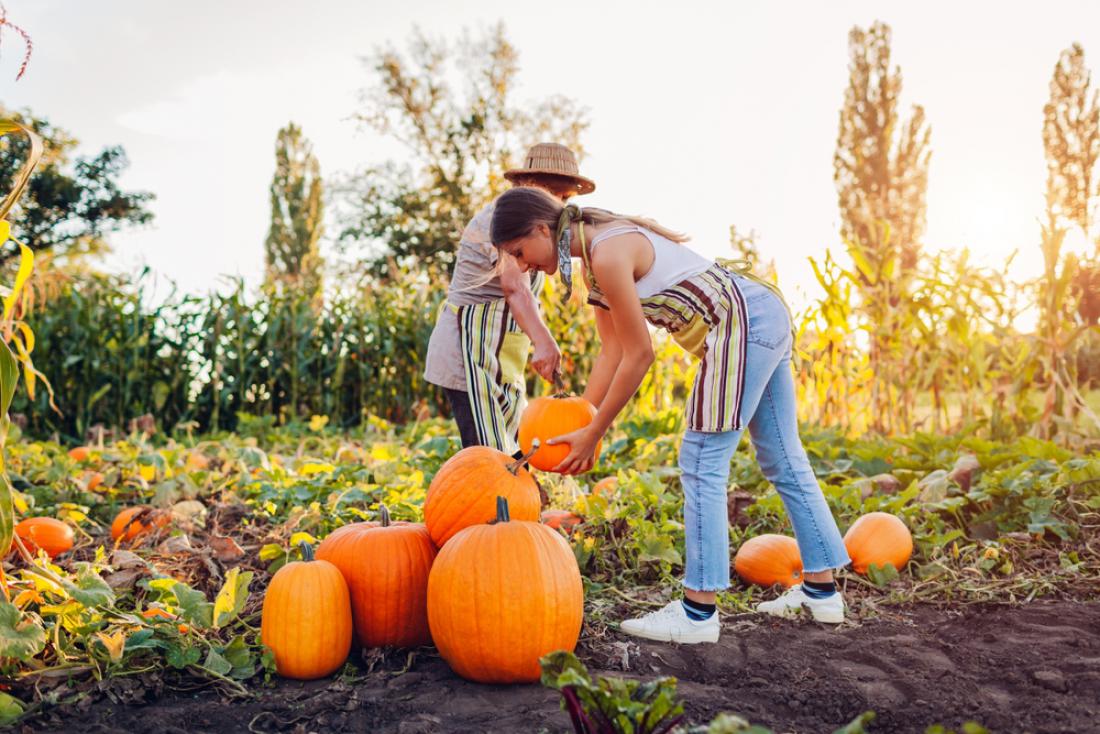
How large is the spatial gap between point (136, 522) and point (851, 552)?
2866 millimetres

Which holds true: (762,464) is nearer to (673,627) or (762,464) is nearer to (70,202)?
(673,627)

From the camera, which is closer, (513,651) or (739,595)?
(513,651)

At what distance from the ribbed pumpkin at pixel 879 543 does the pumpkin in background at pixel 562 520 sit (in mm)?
1034

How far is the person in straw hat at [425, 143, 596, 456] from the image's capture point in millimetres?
3387

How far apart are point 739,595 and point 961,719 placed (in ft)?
3.83

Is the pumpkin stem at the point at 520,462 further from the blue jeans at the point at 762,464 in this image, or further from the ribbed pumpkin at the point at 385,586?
the blue jeans at the point at 762,464

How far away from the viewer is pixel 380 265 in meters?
32.9

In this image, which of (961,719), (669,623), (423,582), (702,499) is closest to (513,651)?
(423,582)

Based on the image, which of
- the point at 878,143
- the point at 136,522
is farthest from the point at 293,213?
the point at 136,522

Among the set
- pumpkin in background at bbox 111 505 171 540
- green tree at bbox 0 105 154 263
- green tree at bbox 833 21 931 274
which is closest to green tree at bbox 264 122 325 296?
green tree at bbox 0 105 154 263

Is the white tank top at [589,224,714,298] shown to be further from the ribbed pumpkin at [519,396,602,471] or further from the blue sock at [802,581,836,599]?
the blue sock at [802,581,836,599]

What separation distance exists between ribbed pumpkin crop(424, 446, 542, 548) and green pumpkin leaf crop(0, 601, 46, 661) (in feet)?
3.33

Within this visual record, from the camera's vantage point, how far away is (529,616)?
213 centimetres

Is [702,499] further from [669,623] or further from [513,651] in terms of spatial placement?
[513,651]
